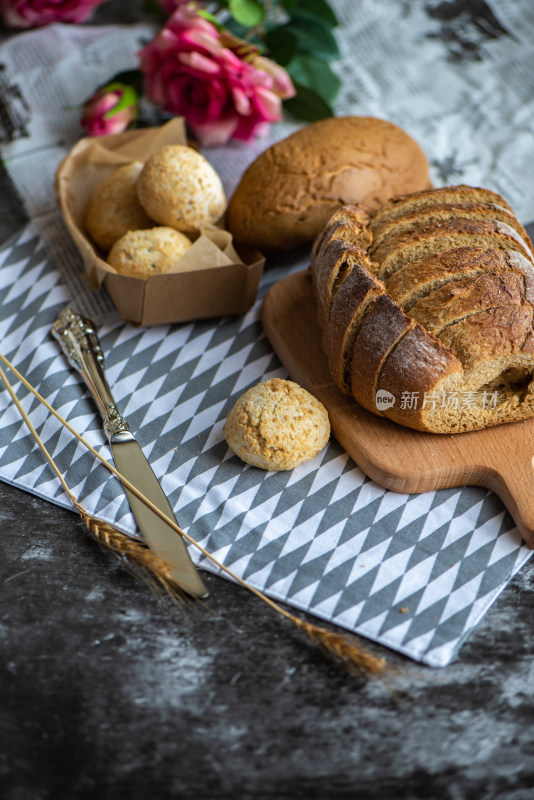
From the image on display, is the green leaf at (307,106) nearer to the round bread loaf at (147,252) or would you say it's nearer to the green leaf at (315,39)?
the green leaf at (315,39)

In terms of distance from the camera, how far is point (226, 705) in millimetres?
1438

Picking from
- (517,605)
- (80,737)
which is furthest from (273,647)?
(517,605)

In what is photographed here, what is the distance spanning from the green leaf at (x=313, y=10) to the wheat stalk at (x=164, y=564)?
188 cm

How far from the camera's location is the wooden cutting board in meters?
1.71

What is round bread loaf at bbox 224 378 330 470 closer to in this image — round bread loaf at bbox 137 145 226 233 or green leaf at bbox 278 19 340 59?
round bread loaf at bbox 137 145 226 233

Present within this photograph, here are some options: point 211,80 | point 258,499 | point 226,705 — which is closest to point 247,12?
point 211,80

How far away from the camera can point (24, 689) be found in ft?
4.83

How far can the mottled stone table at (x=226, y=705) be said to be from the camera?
1.35 metres

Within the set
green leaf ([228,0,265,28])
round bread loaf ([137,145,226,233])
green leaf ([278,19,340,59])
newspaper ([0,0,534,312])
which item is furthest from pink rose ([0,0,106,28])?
round bread loaf ([137,145,226,233])

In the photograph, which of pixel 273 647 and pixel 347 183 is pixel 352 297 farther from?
pixel 273 647

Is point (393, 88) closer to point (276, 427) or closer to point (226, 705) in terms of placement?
point (276, 427)

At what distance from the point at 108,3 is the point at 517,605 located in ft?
10.2

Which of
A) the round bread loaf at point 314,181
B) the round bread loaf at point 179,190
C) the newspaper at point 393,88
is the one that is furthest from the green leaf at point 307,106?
the round bread loaf at point 179,190

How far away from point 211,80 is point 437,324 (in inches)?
51.9
